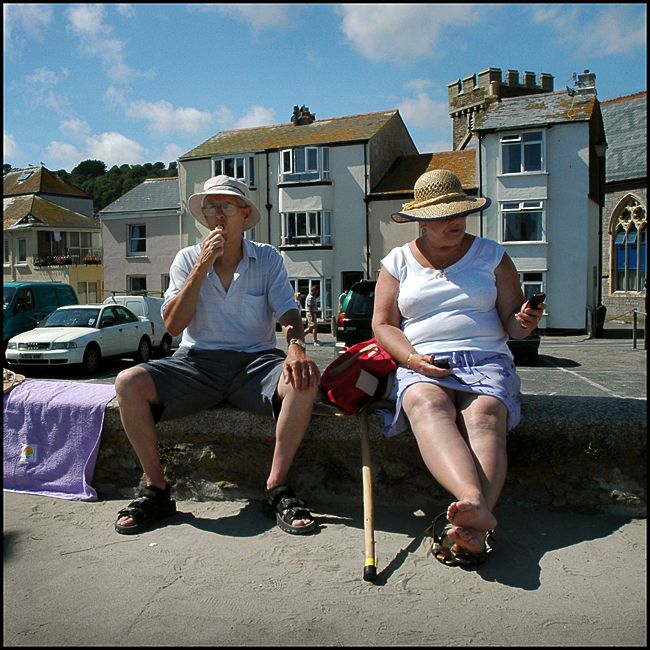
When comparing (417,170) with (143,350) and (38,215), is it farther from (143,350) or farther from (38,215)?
(38,215)

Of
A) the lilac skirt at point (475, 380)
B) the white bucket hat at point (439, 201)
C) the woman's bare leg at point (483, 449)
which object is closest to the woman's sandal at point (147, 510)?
the lilac skirt at point (475, 380)

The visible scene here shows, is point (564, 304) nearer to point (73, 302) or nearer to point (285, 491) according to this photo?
point (73, 302)

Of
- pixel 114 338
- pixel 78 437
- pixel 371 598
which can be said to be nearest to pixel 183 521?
pixel 78 437

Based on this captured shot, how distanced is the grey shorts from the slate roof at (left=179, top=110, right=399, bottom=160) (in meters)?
31.1

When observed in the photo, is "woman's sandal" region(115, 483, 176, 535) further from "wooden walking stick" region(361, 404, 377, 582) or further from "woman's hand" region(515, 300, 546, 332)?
"woman's hand" region(515, 300, 546, 332)

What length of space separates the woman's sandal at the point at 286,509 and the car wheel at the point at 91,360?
1170 cm

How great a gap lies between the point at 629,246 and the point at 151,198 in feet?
90.0

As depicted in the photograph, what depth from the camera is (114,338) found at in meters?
15.3

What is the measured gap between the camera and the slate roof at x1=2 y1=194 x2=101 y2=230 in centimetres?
4478

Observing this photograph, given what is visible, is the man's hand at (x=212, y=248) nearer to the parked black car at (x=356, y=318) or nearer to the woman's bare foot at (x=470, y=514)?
the woman's bare foot at (x=470, y=514)

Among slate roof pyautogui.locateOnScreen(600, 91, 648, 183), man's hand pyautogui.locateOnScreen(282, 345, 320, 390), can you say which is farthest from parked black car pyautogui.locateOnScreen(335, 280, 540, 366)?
slate roof pyautogui.locateOnScreen(600, 91, 648, 183)

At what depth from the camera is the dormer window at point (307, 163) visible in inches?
1332

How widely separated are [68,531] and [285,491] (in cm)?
108

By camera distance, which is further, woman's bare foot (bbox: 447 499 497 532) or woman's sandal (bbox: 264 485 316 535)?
woman's sandal (bbox: 264 485 316 535)
